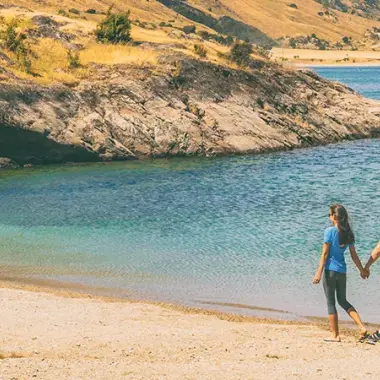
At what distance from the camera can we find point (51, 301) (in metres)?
18.4

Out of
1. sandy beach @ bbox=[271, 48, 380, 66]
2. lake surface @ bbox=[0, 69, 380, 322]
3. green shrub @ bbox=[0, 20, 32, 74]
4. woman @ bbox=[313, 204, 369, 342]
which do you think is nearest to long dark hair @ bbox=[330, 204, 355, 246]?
woman @ bbox=[313, 204, 369, 342]

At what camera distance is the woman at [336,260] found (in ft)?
48.0

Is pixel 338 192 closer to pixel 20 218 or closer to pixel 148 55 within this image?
pixel 20 218

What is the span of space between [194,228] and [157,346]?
12325 mm

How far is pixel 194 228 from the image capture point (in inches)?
1051

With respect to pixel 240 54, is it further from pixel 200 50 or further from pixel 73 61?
pixel 73 61

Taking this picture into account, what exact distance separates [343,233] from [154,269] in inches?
326

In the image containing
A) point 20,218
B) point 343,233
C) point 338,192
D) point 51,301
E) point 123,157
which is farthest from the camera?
point 123,157

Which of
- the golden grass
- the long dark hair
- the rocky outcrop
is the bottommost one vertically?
the rocky outcrop

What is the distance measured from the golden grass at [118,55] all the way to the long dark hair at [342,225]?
37.2 metres

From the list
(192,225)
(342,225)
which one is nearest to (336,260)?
(342,225)

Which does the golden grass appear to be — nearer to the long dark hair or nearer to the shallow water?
the shallow water

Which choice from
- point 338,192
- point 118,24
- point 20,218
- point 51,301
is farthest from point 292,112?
point 51,301

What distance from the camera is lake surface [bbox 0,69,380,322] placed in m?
19.9
